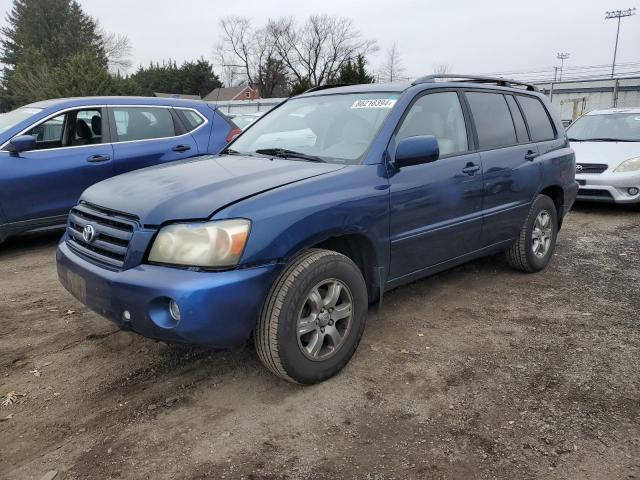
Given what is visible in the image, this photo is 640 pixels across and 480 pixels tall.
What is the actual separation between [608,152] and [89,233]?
7826mm

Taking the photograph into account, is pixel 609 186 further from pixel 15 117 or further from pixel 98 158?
pixel 15 117

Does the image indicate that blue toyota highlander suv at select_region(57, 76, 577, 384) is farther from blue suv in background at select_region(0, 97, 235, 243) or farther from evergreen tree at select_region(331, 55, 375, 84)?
evergreen tree at select_region(331, 55, 375, 84)

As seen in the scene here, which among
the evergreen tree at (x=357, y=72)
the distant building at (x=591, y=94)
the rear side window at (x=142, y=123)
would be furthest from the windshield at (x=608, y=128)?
the evergreen tree at (x=357, y=72)

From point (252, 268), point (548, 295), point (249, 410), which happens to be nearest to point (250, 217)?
point (252, 268)

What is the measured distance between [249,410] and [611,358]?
89.6 inches

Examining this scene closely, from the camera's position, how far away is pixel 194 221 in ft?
8.42

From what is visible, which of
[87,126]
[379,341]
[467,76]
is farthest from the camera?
[87,126]

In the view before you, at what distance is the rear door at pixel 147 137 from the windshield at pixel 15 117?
0.81m

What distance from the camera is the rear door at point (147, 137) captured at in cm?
592

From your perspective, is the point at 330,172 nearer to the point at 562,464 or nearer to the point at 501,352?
the point at 501,352

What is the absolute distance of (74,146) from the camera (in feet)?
18.6

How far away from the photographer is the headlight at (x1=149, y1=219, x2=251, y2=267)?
2510mm

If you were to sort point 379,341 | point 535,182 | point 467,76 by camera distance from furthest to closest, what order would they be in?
point 535,182
point 467,76
point 379,341

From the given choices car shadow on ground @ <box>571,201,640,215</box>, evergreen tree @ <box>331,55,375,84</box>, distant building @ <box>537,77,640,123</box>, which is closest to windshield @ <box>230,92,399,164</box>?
car shadow on ground @ <box>571,201,640,215</box>
